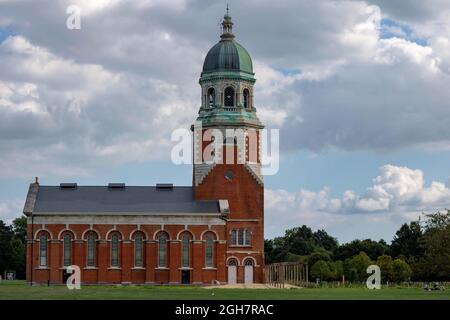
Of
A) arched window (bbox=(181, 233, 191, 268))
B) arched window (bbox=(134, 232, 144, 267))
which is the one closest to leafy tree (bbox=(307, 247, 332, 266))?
arched window (bbox=(181, 233, 191, 268))

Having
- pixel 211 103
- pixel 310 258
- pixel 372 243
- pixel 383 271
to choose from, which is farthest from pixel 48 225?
pixel 372 243

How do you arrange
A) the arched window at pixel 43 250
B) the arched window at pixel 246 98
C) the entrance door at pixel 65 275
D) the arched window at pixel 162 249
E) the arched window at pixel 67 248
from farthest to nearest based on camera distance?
the arched window at pixel 246 98
the arched window at pixel 162 249
the arched window at pixel 67 248
the arched window at pixel 43 250
the entrance door at pixel 65 275

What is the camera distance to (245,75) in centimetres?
10219

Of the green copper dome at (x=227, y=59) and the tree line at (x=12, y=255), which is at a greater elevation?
the green copper dome at (x=227, y=59)

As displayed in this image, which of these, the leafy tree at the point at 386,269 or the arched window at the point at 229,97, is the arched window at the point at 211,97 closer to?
the arched window at the point at 229,97

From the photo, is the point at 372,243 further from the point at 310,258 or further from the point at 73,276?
the point at 73,276

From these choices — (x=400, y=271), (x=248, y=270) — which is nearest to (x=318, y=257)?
(x=400, y=271)

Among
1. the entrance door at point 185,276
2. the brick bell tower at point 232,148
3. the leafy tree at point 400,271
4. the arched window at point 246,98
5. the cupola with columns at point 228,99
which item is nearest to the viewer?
the entrance door at point 185,276

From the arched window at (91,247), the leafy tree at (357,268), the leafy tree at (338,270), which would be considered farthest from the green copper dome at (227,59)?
the leafy tree at (338,270)

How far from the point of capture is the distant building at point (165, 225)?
96.4m

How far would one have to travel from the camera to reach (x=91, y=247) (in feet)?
319

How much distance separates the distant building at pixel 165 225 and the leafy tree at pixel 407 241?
3693cm
